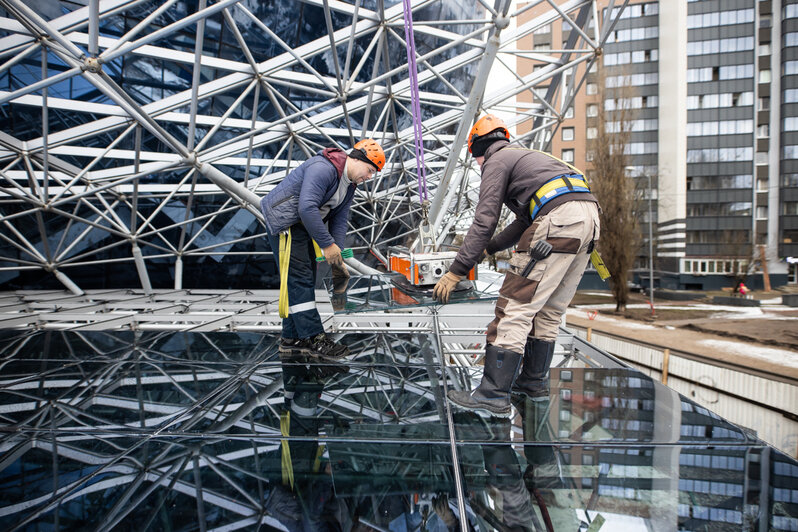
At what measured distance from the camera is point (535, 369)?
287cm

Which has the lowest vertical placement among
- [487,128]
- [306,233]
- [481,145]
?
[306,233]

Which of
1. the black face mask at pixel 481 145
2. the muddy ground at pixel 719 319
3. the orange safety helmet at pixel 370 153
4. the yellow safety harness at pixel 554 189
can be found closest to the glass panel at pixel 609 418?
the yellow safety harness at pixel 554 189

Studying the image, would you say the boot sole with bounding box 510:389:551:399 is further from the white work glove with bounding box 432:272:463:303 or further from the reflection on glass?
the white work glove with bounding box 432:272:463:303

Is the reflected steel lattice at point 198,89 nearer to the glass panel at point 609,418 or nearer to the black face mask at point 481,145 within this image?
the black face mask at point 481,145

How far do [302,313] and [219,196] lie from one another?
1231 centimetres

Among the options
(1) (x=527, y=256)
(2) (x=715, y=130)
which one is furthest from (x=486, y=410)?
(2) (x=715, y=130)

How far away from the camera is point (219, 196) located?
47.5ft

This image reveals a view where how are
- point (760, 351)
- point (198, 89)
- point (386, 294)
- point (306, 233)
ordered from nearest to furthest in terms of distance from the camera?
point (306, 233) < point (386, 294) < point (198, 89) < point (760, 351)

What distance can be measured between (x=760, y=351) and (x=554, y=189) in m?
15.8

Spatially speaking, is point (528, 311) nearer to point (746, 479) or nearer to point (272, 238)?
point (746, 479)

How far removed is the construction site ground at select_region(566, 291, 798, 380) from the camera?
13242mm

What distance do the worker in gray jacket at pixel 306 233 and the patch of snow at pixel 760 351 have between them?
1468 cm

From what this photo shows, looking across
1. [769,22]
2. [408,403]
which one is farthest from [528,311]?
[769,22]

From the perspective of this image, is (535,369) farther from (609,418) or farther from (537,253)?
(537,253)
